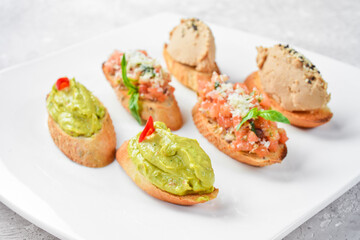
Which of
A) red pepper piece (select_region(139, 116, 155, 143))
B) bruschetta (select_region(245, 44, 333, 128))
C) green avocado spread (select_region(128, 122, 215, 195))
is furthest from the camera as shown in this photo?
bruschetta (select_region(245, 44, 333, 128))

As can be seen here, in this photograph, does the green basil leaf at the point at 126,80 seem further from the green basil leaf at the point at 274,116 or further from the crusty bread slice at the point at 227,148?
the green basil leaf at the point at 274,116

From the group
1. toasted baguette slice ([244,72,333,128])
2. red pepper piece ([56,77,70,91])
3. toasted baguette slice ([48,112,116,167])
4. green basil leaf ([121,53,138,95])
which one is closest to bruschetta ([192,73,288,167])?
toasted baguette slice ([244,72,333,128])

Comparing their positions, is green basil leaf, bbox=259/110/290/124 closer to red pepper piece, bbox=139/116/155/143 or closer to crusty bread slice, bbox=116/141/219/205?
crusty bread slice, bbox=116/141/219/205

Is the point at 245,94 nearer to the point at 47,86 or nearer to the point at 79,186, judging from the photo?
the point at 79,186

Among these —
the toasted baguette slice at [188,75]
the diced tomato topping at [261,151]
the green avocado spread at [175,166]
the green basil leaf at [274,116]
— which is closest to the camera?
the green avocado spread at [175,166]

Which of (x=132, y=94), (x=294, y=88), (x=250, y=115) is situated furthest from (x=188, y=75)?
(x=250, y=115)

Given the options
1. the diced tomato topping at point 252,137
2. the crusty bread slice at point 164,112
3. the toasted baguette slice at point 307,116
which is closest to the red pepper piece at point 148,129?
the crusty bread slice at point 164,112

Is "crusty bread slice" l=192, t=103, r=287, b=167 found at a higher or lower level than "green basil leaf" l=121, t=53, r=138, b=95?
lower
